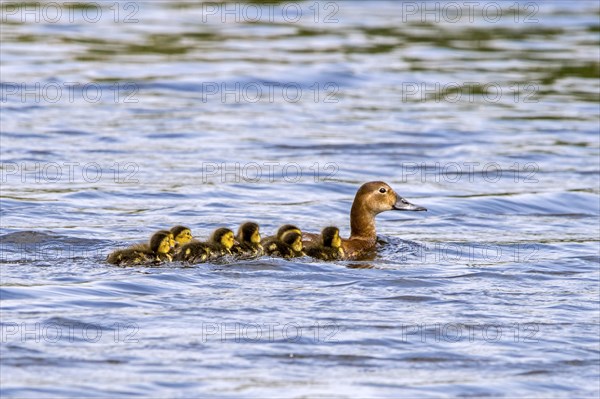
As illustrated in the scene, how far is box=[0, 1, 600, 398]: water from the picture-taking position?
9383mm

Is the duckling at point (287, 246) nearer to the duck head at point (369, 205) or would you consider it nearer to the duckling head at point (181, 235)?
the duckling head at point (181, 235)

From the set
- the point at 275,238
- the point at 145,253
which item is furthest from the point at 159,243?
the point at 275,238

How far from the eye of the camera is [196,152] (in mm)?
17734

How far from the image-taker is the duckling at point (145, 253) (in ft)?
37.6

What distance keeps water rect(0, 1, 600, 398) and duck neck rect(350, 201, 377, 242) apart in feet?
0.73

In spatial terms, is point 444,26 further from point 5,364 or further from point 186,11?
point 5,364

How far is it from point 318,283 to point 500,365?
2324mm

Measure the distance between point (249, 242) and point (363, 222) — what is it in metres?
1.62

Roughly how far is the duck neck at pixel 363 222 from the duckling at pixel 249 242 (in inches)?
58.5

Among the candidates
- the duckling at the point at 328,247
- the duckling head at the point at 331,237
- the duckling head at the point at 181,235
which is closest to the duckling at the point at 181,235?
the duckling head at the point at 181,235

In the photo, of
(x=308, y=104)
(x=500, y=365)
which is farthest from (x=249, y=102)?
(x=500, y=365)

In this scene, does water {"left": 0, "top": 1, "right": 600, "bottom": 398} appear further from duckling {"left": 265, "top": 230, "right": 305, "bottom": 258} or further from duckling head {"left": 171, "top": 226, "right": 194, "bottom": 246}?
duckling head {"left": 171, "top": 226, "right": 194, "bottom": 246}

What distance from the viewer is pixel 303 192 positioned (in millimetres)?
15883

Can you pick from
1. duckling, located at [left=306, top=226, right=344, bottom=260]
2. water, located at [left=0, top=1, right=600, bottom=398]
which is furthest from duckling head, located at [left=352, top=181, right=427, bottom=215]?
duckling, located at [left=306, top=226, right=344, bottom=260]
